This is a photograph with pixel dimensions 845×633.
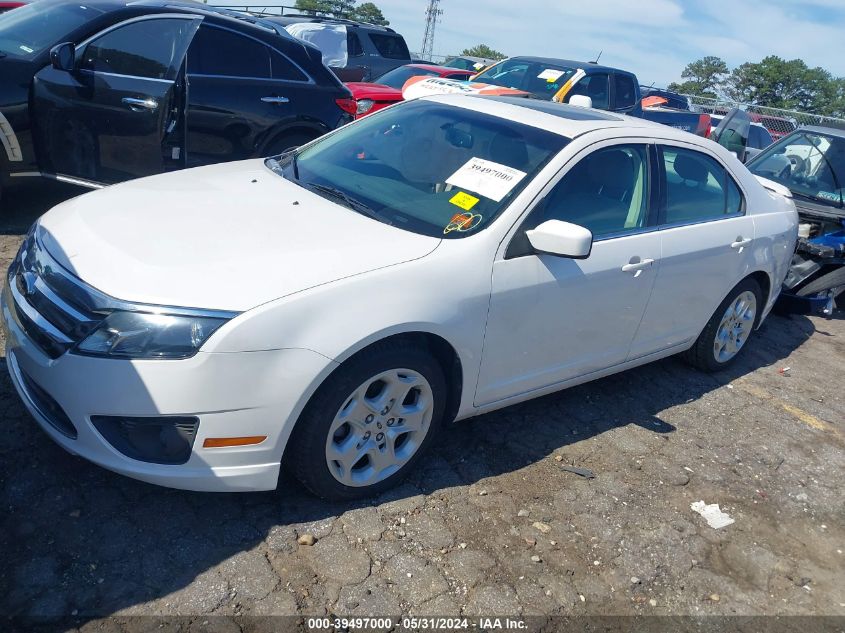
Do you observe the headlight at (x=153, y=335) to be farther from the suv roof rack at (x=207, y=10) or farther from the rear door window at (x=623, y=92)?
the rear door window at (x=623, y=92)

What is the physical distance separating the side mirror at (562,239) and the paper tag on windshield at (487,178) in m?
0.27

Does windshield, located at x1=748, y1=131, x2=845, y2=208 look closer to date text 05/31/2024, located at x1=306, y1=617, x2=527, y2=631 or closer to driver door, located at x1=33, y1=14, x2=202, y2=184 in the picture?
driver door, located at x1=33, y1=14, x2=202, y2=184

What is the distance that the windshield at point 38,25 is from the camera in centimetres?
566

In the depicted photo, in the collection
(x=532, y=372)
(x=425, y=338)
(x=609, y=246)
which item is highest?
(x=609, y=246)

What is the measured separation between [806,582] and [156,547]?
276 centimetres

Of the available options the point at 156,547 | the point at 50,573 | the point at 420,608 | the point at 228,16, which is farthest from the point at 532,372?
the point at 228,16

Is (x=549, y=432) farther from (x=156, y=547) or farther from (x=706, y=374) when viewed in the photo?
(x=156, y=547)

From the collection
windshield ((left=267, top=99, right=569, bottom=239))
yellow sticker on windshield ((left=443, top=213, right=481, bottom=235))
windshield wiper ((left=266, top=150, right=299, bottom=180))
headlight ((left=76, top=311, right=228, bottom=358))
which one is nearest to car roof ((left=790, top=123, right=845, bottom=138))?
windshield ((left=267, top=99, right=569, bottom=239))

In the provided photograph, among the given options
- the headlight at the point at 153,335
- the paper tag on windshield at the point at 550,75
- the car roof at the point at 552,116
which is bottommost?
the paper tag on windshield at the point at 550,75

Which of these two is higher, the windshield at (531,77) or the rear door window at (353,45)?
the windshield at (531,77)

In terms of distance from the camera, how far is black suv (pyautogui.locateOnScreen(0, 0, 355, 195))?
5.51 meters

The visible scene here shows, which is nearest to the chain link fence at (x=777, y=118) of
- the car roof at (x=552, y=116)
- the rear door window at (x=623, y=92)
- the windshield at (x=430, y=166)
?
the rear door window at (x=623, y=92)

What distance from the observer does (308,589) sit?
106 inches

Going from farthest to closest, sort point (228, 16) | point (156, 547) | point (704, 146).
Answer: point (228, 16) → point (704, 146) → point (156, 547)
